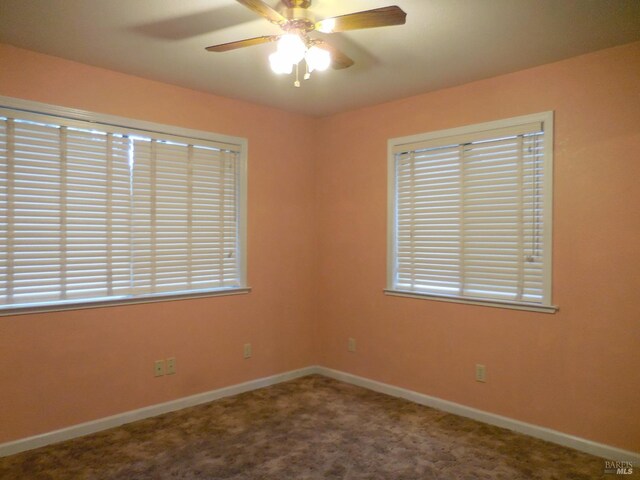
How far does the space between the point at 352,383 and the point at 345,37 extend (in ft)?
9.98

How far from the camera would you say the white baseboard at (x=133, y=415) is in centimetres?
286

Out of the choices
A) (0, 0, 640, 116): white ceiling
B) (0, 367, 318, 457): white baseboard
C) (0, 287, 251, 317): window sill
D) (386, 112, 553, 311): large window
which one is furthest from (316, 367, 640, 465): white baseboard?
(0, 0, 640, 116): white ceiling

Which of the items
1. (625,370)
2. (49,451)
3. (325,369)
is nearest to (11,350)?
(49,451)

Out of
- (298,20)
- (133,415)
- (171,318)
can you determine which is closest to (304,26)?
(298,20)

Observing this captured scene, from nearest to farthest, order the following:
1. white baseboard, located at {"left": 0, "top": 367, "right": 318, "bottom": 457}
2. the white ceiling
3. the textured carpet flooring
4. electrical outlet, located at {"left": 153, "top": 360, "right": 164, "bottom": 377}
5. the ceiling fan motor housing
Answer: the ceiling fan motor housing < the white ceiling < the textured carpet flooring < white baseboard, located at {"left": 0, "top": 367, "right": 318, "bottom": 457} < electrical outlet, located at {"left": 153, "top": 360, "right": 164, "bottom": 377}

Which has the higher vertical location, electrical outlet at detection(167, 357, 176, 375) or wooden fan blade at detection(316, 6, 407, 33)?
wooden fan blade at detection(316, 6, 407, 33)

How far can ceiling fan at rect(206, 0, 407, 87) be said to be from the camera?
191 cm

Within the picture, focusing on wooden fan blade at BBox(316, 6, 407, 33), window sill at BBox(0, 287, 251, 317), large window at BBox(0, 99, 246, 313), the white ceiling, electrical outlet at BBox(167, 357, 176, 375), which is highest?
the white ceiling

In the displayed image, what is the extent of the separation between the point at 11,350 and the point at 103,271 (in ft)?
2.41

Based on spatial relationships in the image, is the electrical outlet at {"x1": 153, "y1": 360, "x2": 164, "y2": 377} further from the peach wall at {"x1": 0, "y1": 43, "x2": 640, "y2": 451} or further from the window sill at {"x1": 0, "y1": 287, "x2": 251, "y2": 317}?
the window sill at {"x1": 0, "y1": 287, "x2": 251, "y2": 317}

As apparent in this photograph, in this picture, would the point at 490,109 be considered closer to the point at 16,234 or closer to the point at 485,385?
the point at 485,385

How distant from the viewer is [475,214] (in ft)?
11.3

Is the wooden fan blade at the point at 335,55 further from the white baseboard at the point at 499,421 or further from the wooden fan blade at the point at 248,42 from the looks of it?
the white baseboard at the point at 499,421

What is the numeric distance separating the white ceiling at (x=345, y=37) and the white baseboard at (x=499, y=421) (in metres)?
2.50
